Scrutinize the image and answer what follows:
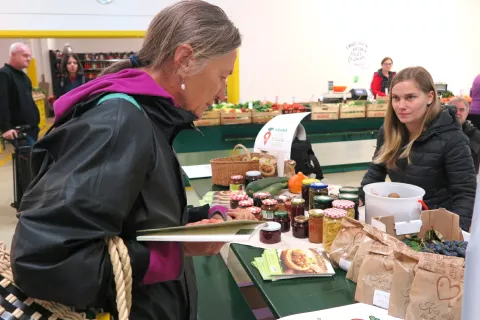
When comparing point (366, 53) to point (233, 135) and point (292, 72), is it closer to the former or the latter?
point (292, 72)

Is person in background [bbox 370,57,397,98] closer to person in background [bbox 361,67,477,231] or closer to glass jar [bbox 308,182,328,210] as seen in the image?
person in background [bbox 361,67,477,231]

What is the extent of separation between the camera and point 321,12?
7.92 m

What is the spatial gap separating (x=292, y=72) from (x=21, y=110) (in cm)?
484

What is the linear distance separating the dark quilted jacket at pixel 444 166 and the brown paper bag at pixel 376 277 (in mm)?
1025

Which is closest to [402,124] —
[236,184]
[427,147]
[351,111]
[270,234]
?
[427,147]

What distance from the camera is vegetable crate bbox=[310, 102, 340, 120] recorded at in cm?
562

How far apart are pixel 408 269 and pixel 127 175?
2.63 ft

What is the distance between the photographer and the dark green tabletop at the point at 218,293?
6.40 feet

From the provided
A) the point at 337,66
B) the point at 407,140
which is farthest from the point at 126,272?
the point at 337,66

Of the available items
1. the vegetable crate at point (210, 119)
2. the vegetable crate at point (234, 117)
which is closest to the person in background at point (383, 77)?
the vegetable crate at point (234, 117)

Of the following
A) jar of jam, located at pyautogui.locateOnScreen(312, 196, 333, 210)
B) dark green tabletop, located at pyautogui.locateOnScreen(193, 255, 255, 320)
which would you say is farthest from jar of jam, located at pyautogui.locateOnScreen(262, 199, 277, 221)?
dark green tabletop, located at pyautogui.locateOnScreen(193, 255, 255, 320)

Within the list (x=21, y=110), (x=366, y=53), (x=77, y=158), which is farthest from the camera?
(x=366, y=53)

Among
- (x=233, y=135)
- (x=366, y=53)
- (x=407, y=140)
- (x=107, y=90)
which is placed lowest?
(x=233, y=135)

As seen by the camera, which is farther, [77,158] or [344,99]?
[344,99]
